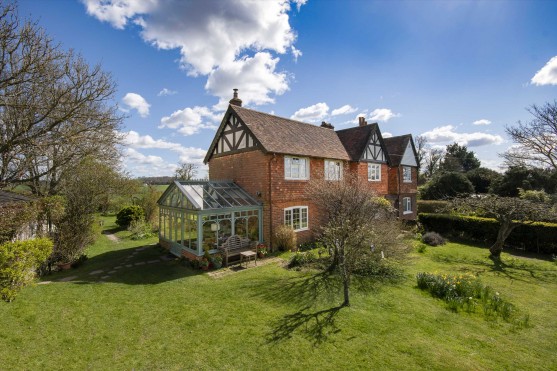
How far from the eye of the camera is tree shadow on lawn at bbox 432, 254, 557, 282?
12.6 meters

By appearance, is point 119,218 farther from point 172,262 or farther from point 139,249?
point 172,262

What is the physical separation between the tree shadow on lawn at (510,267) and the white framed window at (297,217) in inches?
315

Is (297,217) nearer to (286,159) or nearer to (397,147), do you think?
(286,159)

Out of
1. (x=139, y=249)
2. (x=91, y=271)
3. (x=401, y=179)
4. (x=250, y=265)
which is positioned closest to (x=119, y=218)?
(x=139, y=249)

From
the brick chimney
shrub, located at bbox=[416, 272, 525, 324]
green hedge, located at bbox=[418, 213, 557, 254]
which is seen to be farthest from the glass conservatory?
green hedge, located at bbox=[418, 213, 557, 254]

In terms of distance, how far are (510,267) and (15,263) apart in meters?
21.9

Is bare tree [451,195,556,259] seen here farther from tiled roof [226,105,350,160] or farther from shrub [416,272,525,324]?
tiled roof [226,105,350,160]

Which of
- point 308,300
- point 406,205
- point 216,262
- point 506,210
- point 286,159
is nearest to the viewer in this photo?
point 308,300

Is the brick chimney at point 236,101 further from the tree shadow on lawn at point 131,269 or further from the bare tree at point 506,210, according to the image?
the bare tree at point 506,210

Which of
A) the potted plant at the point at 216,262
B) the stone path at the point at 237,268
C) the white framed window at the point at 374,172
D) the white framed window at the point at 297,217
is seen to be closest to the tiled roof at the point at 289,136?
the white framed window at the point at 374,172

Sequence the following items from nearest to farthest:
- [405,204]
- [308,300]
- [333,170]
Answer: [308,300], [333,170], [405,204]

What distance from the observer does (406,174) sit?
2645 centimetres

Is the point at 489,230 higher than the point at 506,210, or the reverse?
the point at 506,210

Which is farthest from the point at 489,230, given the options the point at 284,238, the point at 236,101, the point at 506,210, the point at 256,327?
the point at 236,101
